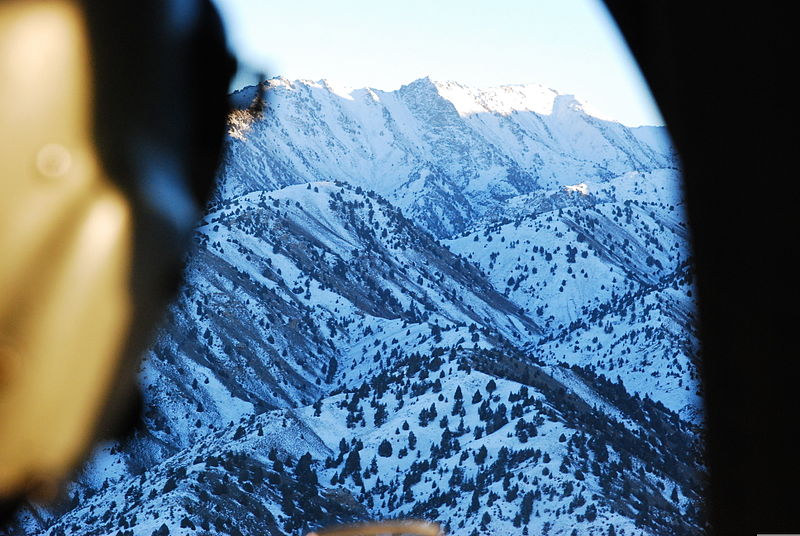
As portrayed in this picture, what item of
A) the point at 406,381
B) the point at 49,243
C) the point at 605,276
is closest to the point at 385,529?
the point at 49,243

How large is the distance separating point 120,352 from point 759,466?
343cm

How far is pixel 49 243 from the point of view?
5207 millimetres

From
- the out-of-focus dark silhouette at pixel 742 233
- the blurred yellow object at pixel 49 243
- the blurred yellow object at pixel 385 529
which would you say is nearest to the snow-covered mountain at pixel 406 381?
the out-of-focus dark silhouette at pixel 742 233

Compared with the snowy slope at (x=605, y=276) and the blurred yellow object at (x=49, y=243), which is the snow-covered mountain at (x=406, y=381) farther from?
the blurred yellow object at (x=49, y=243)

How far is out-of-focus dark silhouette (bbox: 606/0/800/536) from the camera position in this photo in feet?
11.9

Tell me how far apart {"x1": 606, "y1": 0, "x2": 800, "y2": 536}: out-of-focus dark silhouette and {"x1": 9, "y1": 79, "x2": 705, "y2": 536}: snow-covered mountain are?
9.3 inches

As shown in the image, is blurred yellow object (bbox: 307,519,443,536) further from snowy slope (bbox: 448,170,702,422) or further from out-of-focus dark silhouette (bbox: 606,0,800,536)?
snowy slope (bbox: 448,170,702,422)

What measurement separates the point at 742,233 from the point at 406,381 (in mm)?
66146

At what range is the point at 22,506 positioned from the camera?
574 cm

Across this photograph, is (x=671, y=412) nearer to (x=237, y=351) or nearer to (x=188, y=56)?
(x=237, y=351)

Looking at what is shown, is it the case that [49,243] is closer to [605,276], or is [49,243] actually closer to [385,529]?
[385,529]

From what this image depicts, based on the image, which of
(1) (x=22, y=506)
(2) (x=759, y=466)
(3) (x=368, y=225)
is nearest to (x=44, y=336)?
(1) (x=22, y=506)

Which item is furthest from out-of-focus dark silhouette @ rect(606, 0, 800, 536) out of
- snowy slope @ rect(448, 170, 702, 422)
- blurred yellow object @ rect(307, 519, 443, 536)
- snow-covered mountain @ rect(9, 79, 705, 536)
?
snowy slope @ rect(448, 170, 702, 422)

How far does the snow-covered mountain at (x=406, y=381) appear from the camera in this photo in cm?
4809
